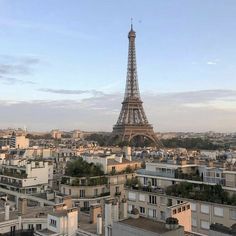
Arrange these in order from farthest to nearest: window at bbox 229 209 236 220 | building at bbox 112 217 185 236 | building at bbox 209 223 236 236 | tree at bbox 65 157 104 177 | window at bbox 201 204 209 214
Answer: tree at bbox 65 157 104 177 < window at bbox 201 204 209 214 < window at bbox 229 209 236 220 < building at bbox 112 217 185 236 < building at bbox 209 223 236 236

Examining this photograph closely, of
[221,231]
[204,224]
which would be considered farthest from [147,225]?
[204,224]

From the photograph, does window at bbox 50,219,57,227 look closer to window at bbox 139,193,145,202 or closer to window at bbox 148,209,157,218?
window at bbox 148,209,157,218

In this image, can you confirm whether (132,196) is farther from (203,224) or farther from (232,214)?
(232,214)

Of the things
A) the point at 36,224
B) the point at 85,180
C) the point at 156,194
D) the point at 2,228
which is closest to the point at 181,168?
the point at 156,194

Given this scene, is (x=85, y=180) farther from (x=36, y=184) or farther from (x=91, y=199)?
(x=36, y=184)

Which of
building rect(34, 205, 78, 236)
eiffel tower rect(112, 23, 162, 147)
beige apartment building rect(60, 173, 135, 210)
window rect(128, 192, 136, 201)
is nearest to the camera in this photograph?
building rect(34, 205, 78, 236)

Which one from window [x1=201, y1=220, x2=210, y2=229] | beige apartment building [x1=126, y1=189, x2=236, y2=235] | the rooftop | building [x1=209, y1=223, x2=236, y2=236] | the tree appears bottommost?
window [x1=201, y1=220, x2=210, y2=229]

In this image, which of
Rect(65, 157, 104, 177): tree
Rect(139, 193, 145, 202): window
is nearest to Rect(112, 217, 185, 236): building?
Rect(139, 193, 145, 202): window

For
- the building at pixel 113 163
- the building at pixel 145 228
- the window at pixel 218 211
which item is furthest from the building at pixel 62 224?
the building at pixel 113 163

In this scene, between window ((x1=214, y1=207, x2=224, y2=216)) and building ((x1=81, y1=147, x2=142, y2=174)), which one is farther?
building ((x1=81, y1=147, x2=142, y2=174))
